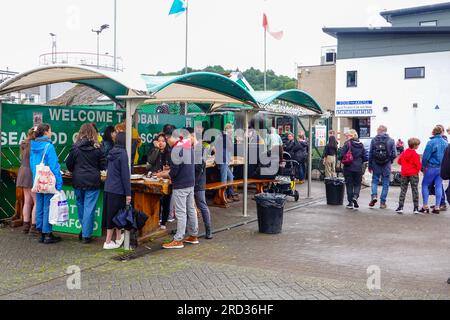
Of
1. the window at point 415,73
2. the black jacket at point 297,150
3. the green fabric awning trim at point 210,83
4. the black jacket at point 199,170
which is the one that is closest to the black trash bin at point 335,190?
the black jacket at point 297,150

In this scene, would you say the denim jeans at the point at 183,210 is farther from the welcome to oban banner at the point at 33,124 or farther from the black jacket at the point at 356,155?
the black jacket at the point at 356,155

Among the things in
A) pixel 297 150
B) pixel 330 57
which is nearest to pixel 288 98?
pixel 297 150

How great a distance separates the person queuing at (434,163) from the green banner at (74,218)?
23.0 feet

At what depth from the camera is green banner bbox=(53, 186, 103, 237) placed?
313 inches

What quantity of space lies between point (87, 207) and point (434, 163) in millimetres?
7387

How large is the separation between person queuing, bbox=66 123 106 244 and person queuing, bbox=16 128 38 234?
1.03 metres

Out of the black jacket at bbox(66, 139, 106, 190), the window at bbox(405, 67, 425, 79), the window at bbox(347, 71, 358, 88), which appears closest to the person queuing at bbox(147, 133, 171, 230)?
the black jacket at bbox(66, 139, 106, 190)

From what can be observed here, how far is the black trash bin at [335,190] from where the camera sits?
473 inches

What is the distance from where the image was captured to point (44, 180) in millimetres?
7469

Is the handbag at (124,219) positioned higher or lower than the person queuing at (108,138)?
lower

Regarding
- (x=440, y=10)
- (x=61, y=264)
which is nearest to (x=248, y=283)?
(x=61, y=264)

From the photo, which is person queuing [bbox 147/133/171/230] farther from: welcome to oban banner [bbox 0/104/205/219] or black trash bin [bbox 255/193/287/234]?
welcome to oban banner [bbox 0/104/205/219]

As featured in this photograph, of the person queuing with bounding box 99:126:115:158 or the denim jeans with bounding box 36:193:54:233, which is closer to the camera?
the denim jeans with bounding box 36:193:54:233

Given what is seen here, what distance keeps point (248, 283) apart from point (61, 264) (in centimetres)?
256
